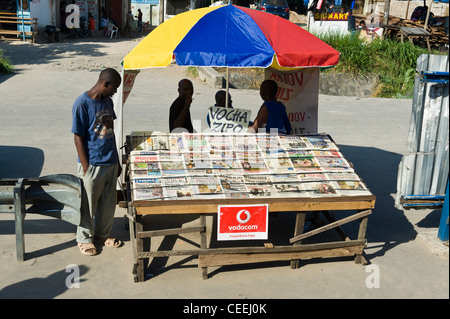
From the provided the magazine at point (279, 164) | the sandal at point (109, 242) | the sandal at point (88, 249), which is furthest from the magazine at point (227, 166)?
the sandal at point (88, 249)

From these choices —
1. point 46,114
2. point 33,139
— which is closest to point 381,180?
point 33,139

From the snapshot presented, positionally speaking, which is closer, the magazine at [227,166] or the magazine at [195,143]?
the magazine at [227,166]

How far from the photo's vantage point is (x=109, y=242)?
5.48 m

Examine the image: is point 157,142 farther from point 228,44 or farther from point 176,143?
point 228,44

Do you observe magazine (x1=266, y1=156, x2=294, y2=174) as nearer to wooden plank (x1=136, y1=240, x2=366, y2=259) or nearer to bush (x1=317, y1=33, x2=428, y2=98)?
wooden plank (x1=136, y1=240, x2=366, y2=259)

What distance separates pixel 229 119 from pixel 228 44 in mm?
1169

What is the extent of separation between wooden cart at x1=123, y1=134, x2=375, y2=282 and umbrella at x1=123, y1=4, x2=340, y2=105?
57.3 inches

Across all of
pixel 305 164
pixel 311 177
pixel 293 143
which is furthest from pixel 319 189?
pixel 293 143

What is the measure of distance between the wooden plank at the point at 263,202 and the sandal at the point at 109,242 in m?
1.02

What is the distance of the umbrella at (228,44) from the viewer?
5070 millimetres

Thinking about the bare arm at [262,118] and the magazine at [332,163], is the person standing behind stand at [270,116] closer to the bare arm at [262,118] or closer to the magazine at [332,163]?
the bare arm at [262,118]

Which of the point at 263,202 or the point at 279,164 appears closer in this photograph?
the point at 263,202

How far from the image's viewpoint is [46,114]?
430 inches
